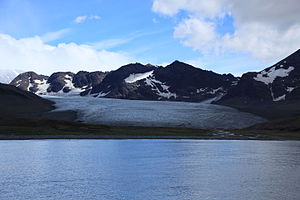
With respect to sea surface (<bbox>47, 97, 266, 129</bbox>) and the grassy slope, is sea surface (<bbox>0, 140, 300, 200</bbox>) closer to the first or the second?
the grassy slope

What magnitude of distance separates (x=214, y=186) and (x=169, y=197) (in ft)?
18.7

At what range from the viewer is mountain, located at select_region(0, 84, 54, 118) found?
498 feet

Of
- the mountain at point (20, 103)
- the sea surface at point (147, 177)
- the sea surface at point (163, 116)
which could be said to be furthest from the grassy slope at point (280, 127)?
the mountain at point (20, 103)

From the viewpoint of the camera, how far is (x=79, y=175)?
1481 inches

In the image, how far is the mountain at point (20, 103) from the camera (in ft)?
498

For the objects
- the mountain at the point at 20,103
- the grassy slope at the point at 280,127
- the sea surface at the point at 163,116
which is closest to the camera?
the grassy slope at the point at 280,127

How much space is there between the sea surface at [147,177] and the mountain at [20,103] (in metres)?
100

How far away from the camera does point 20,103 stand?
171000mm

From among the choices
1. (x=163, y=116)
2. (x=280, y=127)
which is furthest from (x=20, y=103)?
(x=280, y=127)

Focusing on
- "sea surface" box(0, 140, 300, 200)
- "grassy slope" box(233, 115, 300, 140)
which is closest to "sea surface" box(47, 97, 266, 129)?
"grassy slope" box(233, 115, 300, 140)

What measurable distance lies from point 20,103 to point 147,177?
145 meters

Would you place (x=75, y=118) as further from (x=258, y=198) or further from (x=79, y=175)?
(x=258, y=198)

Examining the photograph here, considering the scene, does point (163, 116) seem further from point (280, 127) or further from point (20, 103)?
point (20, 103)

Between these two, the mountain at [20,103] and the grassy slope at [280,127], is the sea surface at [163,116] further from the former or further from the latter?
the mountain at [20,103]
